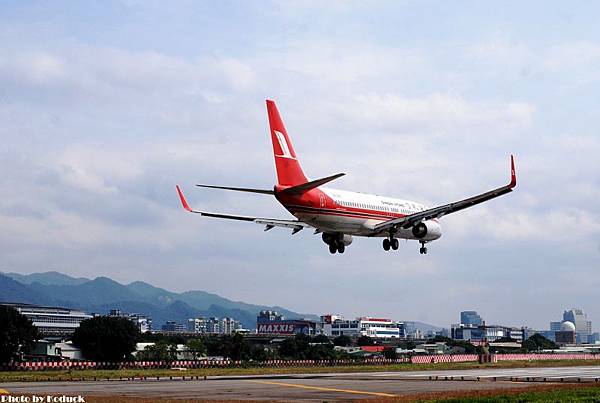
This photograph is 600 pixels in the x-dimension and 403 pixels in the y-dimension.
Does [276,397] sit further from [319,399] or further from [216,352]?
[216,352]

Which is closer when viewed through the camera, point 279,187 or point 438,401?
point 438,401

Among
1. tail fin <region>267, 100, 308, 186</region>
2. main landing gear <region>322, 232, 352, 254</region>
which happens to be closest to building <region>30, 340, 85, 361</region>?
main landing gear <region>322, 232, 352, 254</region>

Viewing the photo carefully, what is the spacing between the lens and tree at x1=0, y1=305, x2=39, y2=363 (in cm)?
13925

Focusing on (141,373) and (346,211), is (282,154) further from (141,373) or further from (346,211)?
(141,373)

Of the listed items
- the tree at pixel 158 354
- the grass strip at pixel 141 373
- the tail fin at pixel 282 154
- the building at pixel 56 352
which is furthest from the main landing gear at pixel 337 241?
the building at pixel 56 352

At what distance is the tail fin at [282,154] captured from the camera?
74.9 metres

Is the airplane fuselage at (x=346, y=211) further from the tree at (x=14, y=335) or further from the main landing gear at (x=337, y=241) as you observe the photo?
the tree at (x=14, y=335)

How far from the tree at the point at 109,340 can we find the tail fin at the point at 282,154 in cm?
9547

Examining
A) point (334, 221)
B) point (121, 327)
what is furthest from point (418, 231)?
point (121, 327)

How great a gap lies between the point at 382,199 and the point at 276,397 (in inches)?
1480

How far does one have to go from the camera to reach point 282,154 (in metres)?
75.3

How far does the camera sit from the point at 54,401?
47438 mm

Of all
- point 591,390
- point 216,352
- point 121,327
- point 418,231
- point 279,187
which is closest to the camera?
point 591,390

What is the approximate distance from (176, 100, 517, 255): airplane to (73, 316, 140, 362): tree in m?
87.4
